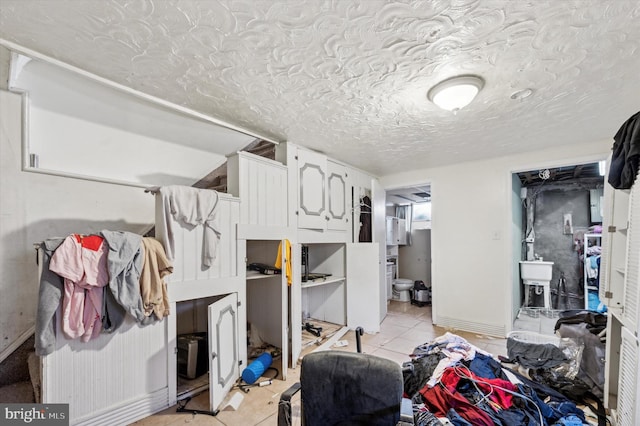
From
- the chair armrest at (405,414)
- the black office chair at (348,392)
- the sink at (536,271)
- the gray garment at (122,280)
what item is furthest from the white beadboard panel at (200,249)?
the sink at (536,271)

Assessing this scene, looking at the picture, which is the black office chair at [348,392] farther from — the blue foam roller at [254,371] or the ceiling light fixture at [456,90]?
the ceiling light fixture at [456,90]

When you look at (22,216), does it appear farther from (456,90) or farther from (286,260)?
(456,90)

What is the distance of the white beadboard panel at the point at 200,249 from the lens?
2.12 m

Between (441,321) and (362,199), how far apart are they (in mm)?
2109

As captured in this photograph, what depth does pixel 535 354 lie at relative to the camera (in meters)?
2.58

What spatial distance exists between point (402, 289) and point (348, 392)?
4.25 metres

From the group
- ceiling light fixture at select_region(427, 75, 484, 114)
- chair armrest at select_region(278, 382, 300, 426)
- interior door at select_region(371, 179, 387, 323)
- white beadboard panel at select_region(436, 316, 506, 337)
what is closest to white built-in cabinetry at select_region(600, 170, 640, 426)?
ceiling light fixture at select_region(427, 75, 484, 114)

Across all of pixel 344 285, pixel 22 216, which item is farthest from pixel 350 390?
pixel 22 216

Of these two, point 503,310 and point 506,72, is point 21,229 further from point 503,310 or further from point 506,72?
point 503,310

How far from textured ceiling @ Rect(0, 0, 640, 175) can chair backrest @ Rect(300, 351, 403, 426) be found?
5.58ft

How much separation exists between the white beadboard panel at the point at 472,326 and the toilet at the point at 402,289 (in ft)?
4.43

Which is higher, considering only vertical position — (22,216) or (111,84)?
(111,84)

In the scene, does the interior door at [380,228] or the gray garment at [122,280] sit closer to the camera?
the gray garment at [122,280]

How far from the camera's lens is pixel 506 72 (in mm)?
1765
